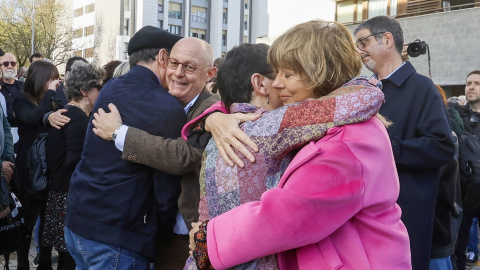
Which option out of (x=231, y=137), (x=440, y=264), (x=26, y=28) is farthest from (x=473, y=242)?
(x=26, y=28)

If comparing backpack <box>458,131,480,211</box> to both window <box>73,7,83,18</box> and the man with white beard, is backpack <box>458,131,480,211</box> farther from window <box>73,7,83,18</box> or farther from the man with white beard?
window <box>73,7,83,18</box>

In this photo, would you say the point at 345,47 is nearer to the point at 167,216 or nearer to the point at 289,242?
the point at 289,242

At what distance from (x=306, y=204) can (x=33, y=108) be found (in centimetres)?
508

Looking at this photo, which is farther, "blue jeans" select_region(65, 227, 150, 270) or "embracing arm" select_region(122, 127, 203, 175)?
"blue jeans" select_region(65, 227, 150, 270)

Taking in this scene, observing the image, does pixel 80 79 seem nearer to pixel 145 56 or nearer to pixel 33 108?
pixel 145 56

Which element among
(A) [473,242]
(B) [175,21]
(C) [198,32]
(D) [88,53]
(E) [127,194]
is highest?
(B) [175,21]

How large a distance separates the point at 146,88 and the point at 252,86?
2.84 feet

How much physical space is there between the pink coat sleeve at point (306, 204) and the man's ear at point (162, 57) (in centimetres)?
154

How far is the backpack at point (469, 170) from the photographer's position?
5328 mm

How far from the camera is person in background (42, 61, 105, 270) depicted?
4.24 metres

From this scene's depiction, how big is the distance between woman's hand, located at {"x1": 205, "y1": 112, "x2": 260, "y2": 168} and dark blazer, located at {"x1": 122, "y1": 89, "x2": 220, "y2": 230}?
492 mm

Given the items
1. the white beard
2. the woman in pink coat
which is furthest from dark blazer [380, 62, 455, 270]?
the white beard

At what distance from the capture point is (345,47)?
5.79ft

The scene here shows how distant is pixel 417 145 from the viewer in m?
3.05
